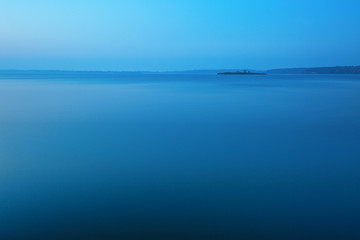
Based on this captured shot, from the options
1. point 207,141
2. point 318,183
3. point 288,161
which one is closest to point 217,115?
point 207,141

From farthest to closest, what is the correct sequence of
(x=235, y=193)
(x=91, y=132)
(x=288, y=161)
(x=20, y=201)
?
1. (x=91, y=132)
2. (x=288, y=161)
3. (x=235, y=193)
4. (x=20, y=201)

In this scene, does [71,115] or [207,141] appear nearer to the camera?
[207,141]

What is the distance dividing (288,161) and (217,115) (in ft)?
24.7

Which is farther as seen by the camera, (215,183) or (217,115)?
(217,115)

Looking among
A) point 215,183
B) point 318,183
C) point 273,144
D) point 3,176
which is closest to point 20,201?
point 3,176

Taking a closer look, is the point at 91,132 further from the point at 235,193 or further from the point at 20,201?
the point at 235,193

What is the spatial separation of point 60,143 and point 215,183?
16.3 ft

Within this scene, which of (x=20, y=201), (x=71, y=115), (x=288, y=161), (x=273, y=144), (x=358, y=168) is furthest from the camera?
(x=71, y=115)

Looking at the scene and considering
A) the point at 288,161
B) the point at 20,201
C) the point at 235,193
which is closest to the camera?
the point at 20,201

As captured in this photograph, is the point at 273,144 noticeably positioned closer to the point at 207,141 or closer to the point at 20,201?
the point at 207,141

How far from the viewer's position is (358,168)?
253 inches

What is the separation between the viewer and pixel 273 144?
852cm

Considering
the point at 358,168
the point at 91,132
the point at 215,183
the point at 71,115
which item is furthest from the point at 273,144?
the point at 71,115

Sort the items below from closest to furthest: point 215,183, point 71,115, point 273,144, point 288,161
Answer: point 215,183, point 288,161, point 273,144, point 71,115
